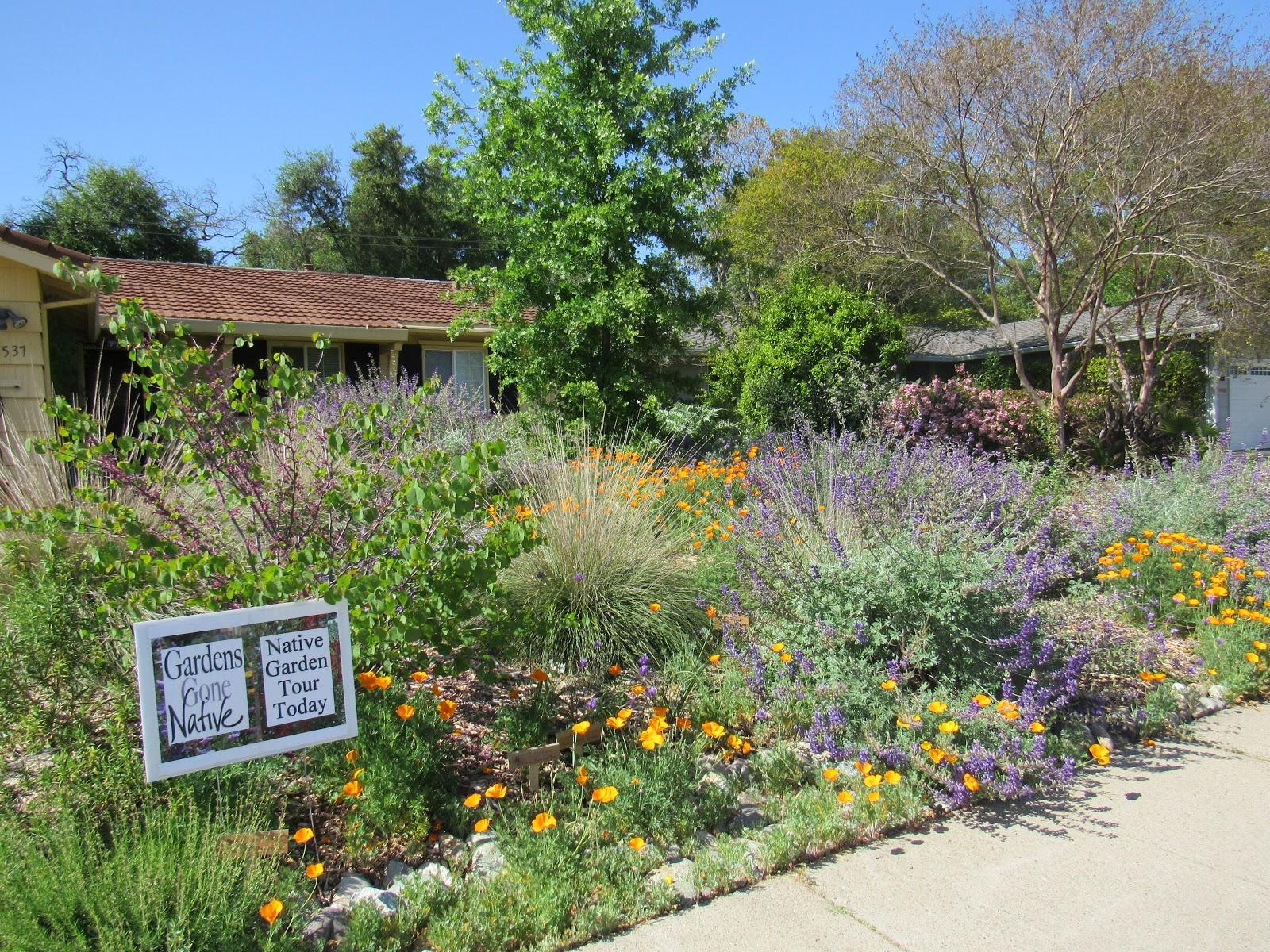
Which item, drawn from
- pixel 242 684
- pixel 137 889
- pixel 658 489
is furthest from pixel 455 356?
pixel 137 889

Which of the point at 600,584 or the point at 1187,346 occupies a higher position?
the point at 1187,346

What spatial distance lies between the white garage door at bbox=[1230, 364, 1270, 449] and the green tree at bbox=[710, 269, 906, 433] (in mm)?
15169

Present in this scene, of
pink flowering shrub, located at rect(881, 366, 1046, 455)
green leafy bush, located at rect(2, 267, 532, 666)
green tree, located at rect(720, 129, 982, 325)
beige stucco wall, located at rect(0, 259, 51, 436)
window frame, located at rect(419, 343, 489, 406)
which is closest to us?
green leafy bush, located at rect(2, 267, 532, 666)

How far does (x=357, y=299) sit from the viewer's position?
18.3 m

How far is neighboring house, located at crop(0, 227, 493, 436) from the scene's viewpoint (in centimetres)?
1257

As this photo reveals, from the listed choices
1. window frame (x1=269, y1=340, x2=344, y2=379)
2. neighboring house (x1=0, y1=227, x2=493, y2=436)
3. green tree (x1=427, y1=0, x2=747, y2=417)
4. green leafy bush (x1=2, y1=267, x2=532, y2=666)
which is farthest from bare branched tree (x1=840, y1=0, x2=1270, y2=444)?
green leafy bush (x1=2, y1=267, x2=532, y2=666)

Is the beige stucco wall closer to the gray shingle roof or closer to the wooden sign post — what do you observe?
the wooden sign post

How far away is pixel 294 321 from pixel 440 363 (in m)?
3.05

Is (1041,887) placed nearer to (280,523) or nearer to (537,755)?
(537,755)

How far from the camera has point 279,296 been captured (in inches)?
689

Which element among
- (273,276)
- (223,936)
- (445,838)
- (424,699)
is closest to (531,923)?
(445,838)

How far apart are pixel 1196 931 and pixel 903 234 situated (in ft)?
53.6

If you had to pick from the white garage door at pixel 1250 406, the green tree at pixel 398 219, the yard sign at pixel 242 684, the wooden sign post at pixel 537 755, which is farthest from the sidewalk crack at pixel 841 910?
the green tree at pixel 398 219

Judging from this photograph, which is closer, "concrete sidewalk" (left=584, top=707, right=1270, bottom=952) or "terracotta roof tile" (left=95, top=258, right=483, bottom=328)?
"concrete sidewalk" (left=584, top=707, right=1270, bottom=952)
